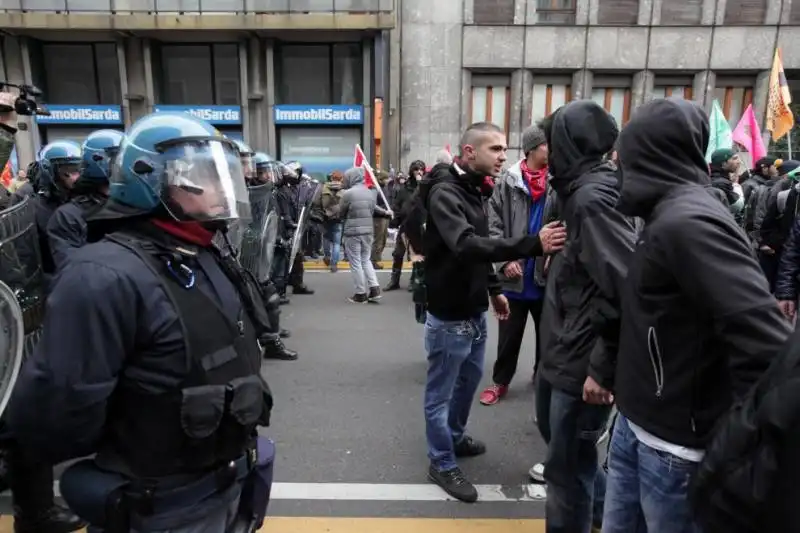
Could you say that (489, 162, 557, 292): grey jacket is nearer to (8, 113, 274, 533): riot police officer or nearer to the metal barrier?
(8, 113, 274, 533): riot police officer

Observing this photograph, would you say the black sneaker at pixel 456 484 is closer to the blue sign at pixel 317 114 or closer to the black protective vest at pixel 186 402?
the black protective vest at pixel 186 402

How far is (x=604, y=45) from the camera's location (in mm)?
18625

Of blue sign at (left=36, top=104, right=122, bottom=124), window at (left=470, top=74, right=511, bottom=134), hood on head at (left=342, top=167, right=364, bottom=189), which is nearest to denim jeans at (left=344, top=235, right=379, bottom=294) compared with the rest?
hood on head at (left=342, top=167, right=364, bottom=189)

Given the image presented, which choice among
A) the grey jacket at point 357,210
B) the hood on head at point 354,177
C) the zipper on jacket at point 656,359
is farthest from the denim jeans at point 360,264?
the zipper on jacket at point 656,359

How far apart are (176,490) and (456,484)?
199cm

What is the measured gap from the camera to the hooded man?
7.88 feet

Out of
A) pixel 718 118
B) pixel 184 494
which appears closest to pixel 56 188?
pixel 184 494

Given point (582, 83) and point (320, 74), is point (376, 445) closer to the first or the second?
point (582, 83)

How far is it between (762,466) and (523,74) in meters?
19.1

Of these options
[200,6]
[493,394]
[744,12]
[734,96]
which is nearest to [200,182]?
[493,394]

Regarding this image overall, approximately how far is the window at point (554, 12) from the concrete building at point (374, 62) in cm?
5

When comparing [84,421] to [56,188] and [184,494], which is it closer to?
[184,494]

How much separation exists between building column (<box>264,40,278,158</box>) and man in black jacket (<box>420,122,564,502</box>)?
17.2 m

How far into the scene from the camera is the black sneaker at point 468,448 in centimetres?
378
